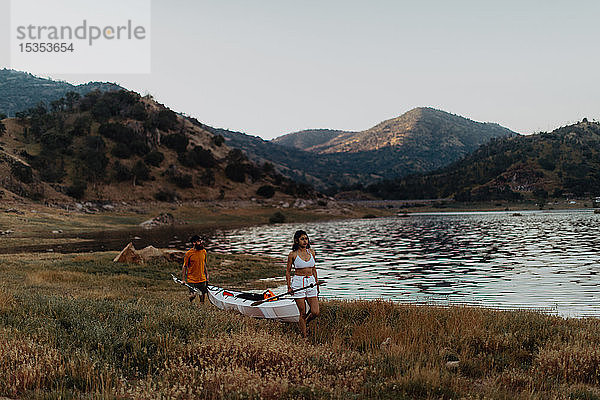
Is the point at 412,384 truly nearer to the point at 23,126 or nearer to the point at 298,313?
the point at 298,313

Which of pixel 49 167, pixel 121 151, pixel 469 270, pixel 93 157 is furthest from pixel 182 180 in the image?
pixel 469 270

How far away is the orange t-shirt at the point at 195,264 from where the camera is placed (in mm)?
15586

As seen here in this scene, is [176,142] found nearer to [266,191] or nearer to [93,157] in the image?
[93,157]

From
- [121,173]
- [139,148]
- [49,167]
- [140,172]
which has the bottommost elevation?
[121,173]

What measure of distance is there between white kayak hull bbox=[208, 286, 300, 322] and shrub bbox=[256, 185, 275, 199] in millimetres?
110062

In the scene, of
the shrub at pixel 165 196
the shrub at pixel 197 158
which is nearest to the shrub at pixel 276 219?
the shrub at pixel 165 196

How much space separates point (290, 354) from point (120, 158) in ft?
399

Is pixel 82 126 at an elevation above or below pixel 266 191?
above

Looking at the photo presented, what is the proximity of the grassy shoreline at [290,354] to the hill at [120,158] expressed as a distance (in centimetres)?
8235

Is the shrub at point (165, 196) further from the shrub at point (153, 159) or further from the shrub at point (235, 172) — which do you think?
the shrub at point (235, 172)

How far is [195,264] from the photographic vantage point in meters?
Result: 15.8

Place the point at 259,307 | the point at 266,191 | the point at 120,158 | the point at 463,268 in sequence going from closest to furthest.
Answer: the point at 259,307, the point at 463,268, the point at 120,158, the point at 266,191

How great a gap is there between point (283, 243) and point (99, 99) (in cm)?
12023

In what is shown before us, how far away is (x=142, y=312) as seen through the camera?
11.5 metres
